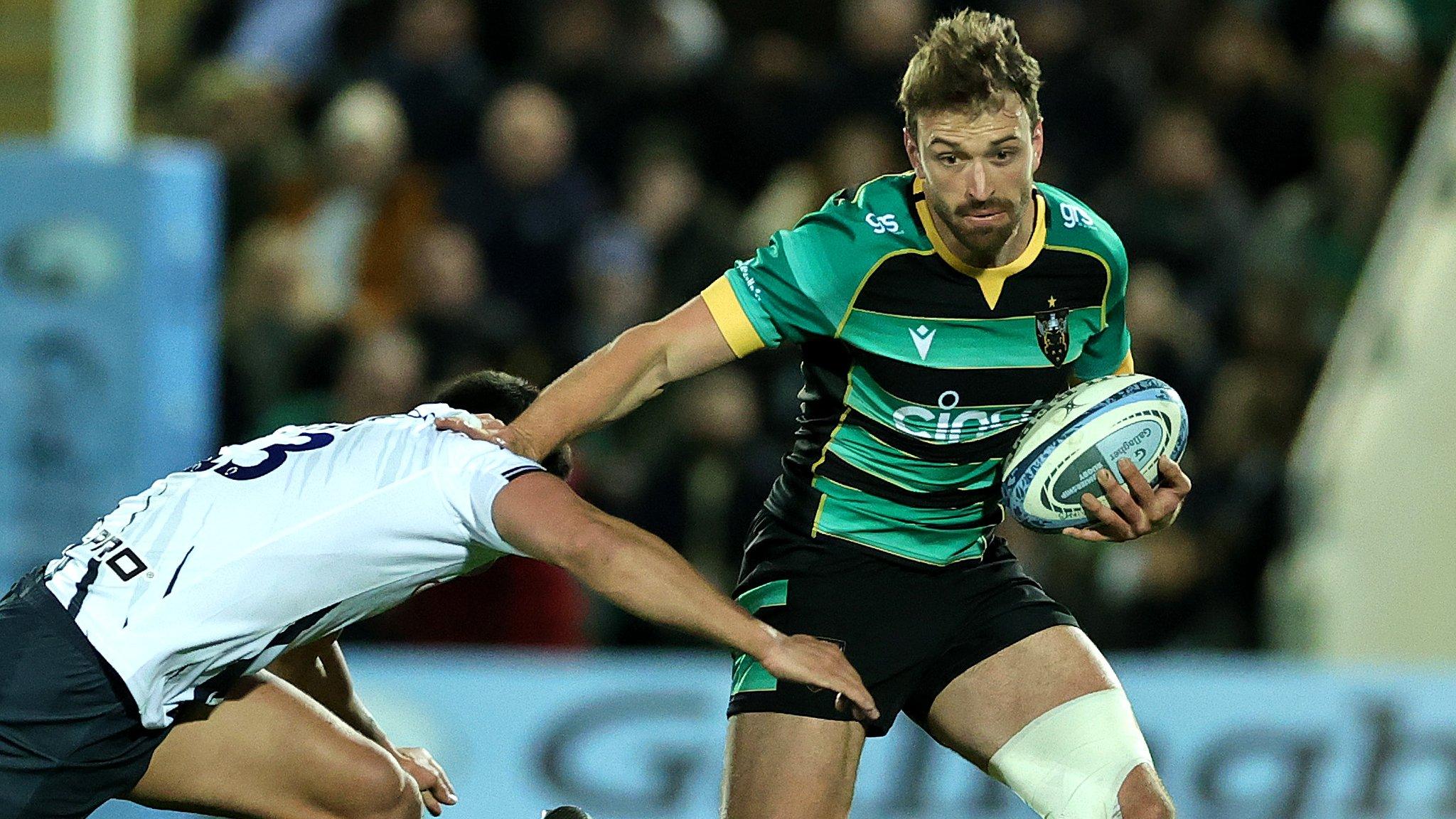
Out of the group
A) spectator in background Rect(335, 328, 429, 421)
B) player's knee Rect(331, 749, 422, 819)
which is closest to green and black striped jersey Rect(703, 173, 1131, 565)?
player's knee Rect(331, 749, 422, 819)

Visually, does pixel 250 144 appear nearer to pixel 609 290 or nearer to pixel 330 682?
pixel 609 290

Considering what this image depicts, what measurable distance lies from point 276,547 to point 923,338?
1.36 metres

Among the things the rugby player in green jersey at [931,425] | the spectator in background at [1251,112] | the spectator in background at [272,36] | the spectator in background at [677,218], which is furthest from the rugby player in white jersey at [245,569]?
the spectator in background at [1251,112]

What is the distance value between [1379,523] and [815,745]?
4.75 metres

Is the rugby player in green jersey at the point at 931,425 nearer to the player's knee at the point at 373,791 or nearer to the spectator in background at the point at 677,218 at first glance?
the player's knee at the point at 373,791

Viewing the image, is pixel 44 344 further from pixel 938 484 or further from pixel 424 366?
pixel 938 484

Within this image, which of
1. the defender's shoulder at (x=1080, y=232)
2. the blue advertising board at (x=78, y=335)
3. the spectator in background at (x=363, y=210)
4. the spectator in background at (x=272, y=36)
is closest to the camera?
the defender's shoulder at (x=1080, y=232)

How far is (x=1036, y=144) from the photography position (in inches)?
163

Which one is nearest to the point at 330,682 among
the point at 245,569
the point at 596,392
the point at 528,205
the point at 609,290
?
the point at 245,569

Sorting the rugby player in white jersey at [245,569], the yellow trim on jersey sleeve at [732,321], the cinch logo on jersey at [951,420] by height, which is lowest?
A: the rugby player in white jersey at [245,569]

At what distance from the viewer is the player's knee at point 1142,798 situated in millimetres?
4223

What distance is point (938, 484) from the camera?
4.41 meters

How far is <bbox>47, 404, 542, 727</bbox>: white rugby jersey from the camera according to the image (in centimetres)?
402

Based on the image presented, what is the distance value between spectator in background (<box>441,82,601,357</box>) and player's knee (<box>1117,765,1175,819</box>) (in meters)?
4.50
